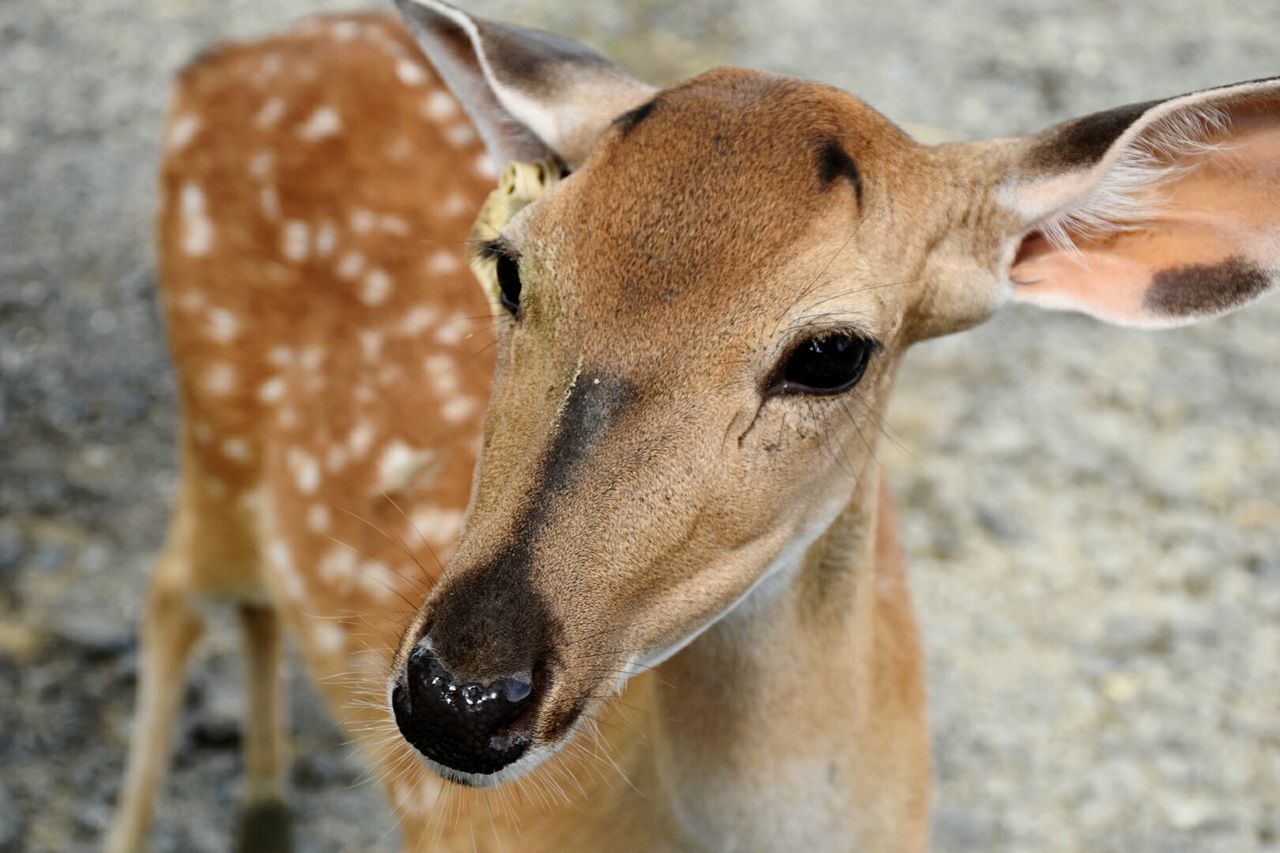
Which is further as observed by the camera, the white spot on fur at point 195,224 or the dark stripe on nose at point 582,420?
the white spot on fur at point 195,224

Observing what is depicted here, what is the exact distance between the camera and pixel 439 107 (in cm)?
308

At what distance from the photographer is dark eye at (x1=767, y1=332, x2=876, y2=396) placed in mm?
1710

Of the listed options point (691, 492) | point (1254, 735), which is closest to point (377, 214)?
point (691, 492)

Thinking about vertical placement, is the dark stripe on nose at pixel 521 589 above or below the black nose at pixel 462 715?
above

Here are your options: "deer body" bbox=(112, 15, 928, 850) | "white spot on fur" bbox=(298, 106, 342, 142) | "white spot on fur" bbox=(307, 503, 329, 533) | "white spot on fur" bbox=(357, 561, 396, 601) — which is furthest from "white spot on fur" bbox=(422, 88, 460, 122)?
"white spot on fur" bbox=(357, 561, 396, 601)

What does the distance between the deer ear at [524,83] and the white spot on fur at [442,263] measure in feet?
2.34

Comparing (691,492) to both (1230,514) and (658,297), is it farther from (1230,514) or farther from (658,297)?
(1230,514)

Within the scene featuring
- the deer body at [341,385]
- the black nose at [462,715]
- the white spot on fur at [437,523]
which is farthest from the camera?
the white spot on fur at [437,523]

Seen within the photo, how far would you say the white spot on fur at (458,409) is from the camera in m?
2.82

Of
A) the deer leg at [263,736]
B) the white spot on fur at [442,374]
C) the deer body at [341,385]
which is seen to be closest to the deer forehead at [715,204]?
the deer body at [341,385]

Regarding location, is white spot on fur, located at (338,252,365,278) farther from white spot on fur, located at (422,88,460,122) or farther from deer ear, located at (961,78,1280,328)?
deer ear, located at (961,78,1280,328)

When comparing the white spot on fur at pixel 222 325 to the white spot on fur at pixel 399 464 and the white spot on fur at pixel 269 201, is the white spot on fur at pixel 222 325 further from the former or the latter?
the white spot on fur at pixel 399 464

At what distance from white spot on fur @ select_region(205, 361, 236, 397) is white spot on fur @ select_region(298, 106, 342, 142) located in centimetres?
49

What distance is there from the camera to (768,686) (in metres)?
2.00
